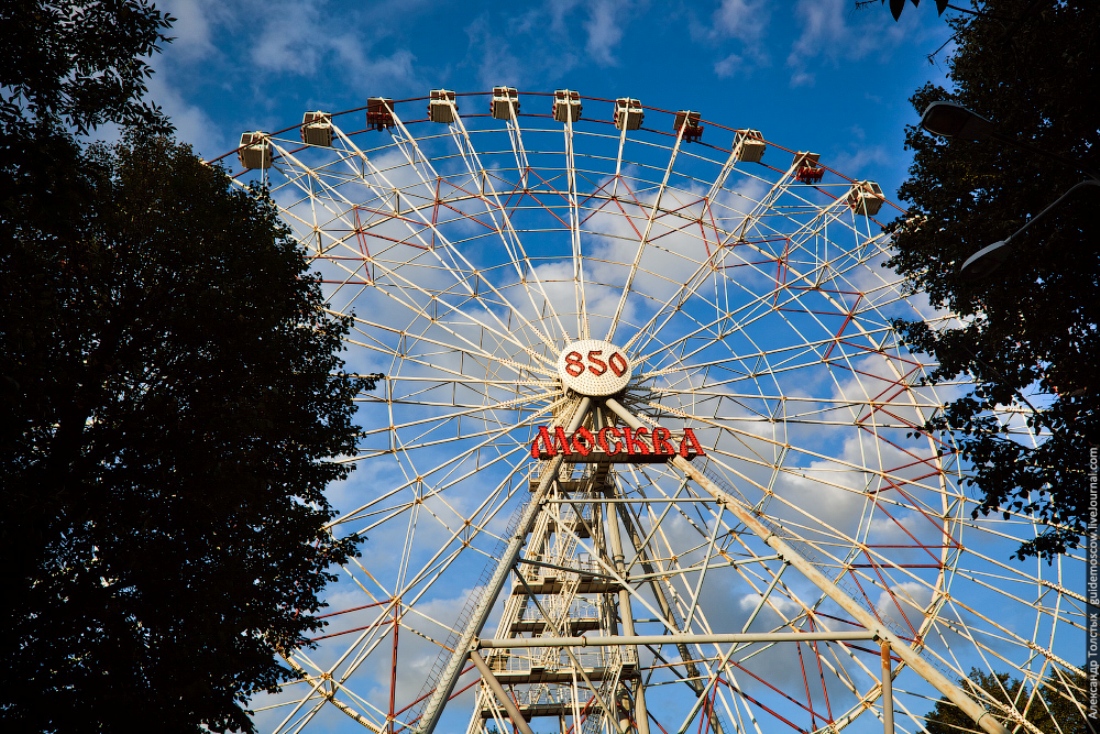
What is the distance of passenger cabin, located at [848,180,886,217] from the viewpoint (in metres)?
34.6

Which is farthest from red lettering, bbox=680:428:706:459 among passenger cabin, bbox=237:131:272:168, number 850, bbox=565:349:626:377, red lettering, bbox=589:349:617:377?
passenger cabin, bbox=237:131:272:168

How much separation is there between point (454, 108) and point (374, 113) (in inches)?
112

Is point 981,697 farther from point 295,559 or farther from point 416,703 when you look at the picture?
point 295,559

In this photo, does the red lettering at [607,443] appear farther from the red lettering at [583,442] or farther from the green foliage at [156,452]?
the green foliage at [156,452]

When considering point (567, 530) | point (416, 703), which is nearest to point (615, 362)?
point (567, 530)

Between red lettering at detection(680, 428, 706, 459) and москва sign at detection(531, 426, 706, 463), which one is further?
red lettering at detection(680, 428, 706, 459)

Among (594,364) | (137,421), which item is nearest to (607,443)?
(594,364)

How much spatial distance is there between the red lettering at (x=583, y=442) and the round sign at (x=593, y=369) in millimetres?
1908

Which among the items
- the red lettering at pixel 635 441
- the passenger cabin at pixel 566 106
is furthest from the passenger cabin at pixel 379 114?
the red lettering at pixel 635 441

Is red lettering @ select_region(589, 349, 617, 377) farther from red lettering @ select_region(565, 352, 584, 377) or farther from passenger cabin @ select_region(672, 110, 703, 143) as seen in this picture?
passenger cabin @ select_region(672, 110, 703, 143)

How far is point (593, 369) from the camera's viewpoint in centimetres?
2825

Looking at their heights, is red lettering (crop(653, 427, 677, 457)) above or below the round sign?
below

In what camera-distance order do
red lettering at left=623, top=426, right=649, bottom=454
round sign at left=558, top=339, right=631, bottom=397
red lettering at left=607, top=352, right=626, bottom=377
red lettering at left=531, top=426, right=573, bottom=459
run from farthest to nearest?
red lettering at left=607, top=352, right=626, bottom=377
round sign at left=558, top=339, right=631, bottom=397
red lettering at left=623, top=426, right=649, bottom=454
red lettering at left=531, top=426, right=573, bottom=459

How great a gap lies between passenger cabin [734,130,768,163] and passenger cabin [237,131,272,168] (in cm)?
1680
